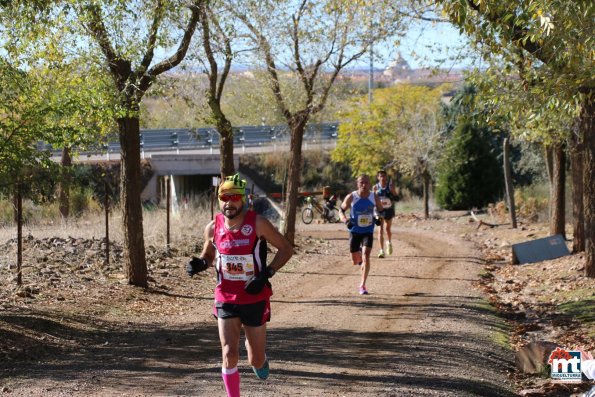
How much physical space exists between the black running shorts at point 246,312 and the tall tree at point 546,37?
4.33 meters

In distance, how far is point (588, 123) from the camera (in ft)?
48.4

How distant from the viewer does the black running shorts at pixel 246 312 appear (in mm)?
7703

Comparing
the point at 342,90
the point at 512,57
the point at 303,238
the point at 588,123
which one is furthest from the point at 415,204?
the point at 512,57

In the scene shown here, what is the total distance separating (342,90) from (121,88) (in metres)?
10.6

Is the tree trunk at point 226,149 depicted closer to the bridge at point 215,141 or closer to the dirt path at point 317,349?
the dirt path at point 317,349

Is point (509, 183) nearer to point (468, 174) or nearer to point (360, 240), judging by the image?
point (468, 174)

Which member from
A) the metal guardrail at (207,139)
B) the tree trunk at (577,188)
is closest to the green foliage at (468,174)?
the metal guardrail at (207,139)

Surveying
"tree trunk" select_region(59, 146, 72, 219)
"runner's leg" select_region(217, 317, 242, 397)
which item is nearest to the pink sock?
"runner's leg" select_region(217, 317, 242, 397)

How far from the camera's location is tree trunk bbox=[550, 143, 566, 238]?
21.6 m

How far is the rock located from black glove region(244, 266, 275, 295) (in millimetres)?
3790

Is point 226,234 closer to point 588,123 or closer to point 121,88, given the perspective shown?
point 121,88

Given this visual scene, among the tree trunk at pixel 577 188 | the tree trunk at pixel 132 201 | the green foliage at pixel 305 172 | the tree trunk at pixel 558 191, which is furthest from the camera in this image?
the green foliage at pixel 305 172

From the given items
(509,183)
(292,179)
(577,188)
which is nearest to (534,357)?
(577,188)

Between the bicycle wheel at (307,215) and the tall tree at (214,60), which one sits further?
the bicycle wheel at (307,215)
